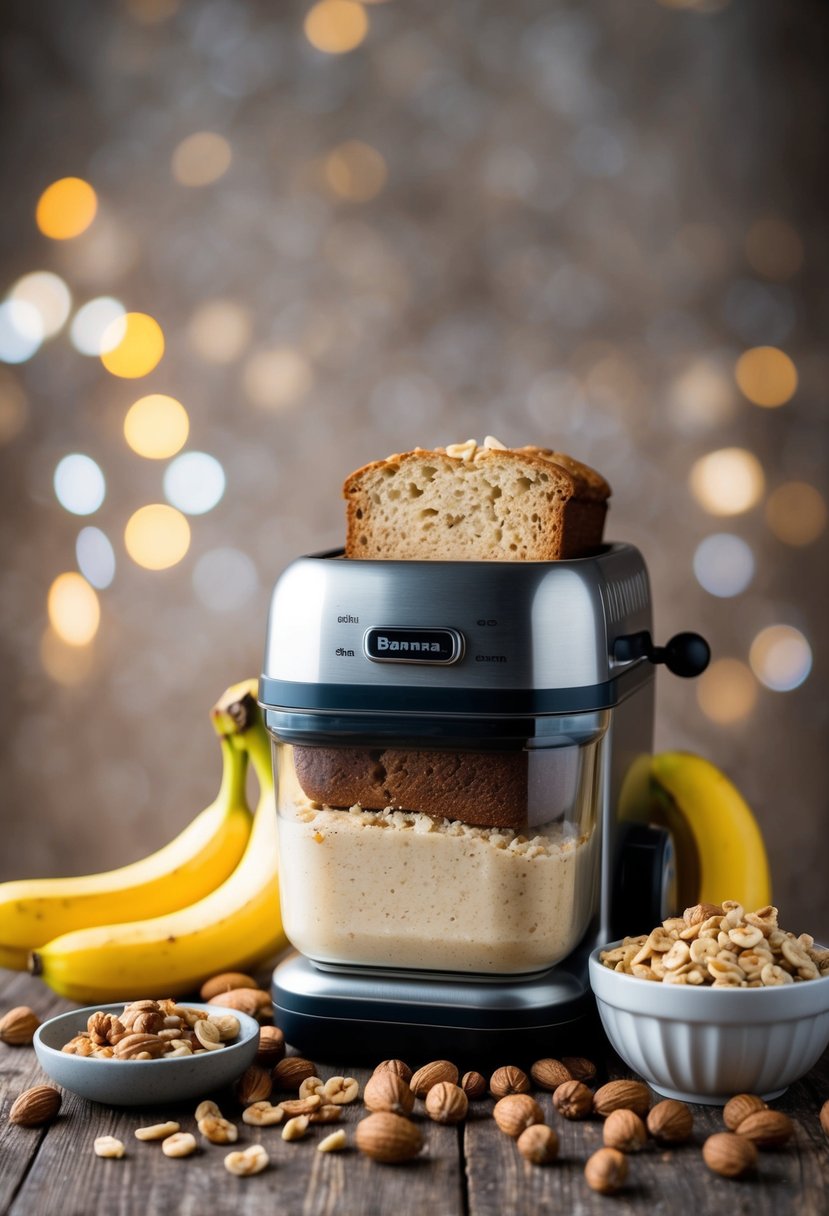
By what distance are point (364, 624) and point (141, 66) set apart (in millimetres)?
1089

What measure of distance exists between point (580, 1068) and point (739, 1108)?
5.7 inches

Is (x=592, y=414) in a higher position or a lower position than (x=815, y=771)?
higher

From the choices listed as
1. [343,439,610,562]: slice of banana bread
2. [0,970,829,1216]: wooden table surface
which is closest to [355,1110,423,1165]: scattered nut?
[0,970,829,1216]: wooden table surface

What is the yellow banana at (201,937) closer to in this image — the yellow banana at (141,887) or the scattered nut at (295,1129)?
the yellow banana at (141,887)

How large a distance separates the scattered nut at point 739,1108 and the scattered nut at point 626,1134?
7cm

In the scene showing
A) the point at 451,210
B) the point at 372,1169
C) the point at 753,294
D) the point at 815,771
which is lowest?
the point at 372,1169

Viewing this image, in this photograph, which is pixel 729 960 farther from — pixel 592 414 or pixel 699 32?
pixel 699 32

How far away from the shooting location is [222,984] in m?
1.27

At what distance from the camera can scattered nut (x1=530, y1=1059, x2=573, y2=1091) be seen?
1022 mm

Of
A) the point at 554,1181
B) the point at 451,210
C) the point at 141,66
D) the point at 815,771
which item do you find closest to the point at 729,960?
the point at 554,1181

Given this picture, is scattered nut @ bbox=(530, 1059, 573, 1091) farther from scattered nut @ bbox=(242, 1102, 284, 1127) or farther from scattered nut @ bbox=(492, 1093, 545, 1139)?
scattered nut @ bbox=(242, 1102, 284, 1127)

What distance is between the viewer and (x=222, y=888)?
1.36 metres

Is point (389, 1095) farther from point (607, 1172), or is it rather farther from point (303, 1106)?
point (607, 1172)

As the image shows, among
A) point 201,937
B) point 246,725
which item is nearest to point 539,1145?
point 201,937
